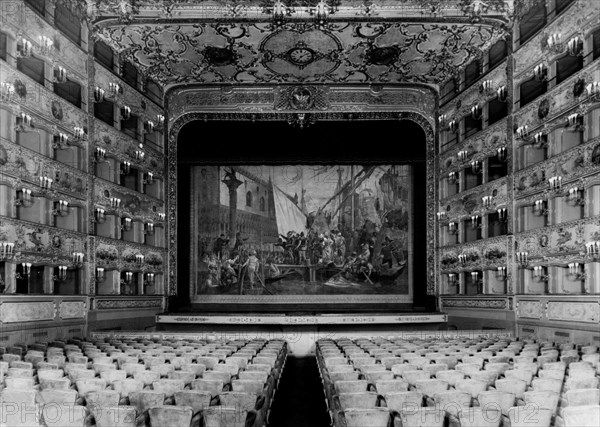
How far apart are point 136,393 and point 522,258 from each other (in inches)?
644

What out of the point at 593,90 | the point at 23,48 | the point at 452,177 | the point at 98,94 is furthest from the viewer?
the point at 452,177

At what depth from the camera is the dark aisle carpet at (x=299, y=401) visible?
10289mm

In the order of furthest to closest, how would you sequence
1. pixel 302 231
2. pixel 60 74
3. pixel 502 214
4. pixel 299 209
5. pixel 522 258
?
pixel 299 209 < pixel 302 231 < pixel 502 214 < pixel 522 258 < pixel 60 74

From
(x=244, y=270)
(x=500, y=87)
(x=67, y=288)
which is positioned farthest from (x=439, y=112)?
(x=67, y=288)

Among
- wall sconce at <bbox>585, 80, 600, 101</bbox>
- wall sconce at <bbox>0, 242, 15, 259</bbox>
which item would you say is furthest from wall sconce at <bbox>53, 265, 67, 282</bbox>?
wall sconce at <bbox>585, 80, 600, 101</bbox>

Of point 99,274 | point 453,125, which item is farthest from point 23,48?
point 453,125

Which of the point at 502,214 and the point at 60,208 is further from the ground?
the point at 60,208

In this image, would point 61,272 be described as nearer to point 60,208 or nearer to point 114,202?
point 60,208

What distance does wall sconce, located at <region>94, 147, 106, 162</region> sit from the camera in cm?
2184

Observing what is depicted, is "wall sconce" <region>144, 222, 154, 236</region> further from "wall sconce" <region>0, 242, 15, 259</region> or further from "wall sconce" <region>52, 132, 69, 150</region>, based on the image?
"wall sconce" <region>0, 242, 15, 259</region>

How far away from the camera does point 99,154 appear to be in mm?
21969

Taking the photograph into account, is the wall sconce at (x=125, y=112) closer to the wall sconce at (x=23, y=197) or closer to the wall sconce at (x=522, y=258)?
the wall sconce at (x=23, y=197)

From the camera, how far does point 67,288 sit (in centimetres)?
2058

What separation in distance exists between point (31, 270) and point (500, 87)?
16.5 m
